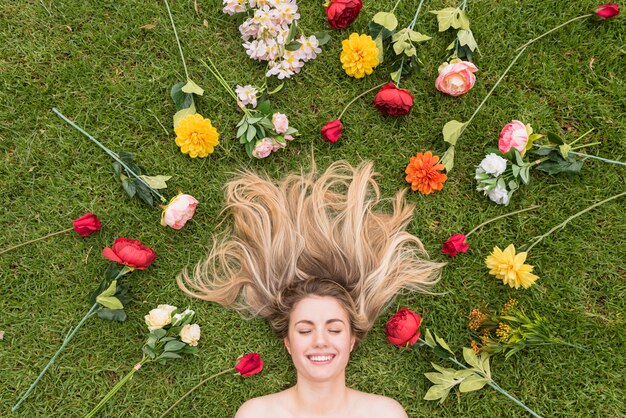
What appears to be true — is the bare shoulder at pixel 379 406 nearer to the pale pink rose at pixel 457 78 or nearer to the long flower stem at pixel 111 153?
the long flower stem at pixel 111 153

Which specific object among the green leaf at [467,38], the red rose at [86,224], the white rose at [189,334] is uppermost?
the green leaf at [467,38]

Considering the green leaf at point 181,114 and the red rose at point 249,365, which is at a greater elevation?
the green leaf at point 181,114

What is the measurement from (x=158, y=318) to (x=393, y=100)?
1974 millimetres

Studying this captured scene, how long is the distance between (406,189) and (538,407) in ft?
5.36

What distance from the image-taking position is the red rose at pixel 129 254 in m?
Answer: 3.22

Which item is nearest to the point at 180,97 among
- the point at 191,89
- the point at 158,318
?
the point at 191,89

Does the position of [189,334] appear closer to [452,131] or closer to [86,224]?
[86,224]

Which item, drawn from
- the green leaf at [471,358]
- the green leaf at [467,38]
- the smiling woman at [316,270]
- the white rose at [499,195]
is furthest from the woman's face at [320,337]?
the green leaf at [467,38]

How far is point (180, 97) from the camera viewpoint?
3512 millimetres

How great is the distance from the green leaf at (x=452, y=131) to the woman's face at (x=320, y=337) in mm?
1269

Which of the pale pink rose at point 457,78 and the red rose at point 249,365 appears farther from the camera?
the pale pink rose at point 457,78

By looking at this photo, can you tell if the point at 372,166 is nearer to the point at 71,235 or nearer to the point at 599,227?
the point at 599,227

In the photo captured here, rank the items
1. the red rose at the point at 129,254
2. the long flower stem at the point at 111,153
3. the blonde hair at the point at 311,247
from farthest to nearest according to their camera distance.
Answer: the long flower stem at the point at 111,153 < the blonde hair at the point at 311,247 < the red rose at the point at 129,254

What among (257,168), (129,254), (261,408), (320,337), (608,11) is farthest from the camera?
(257,168)
